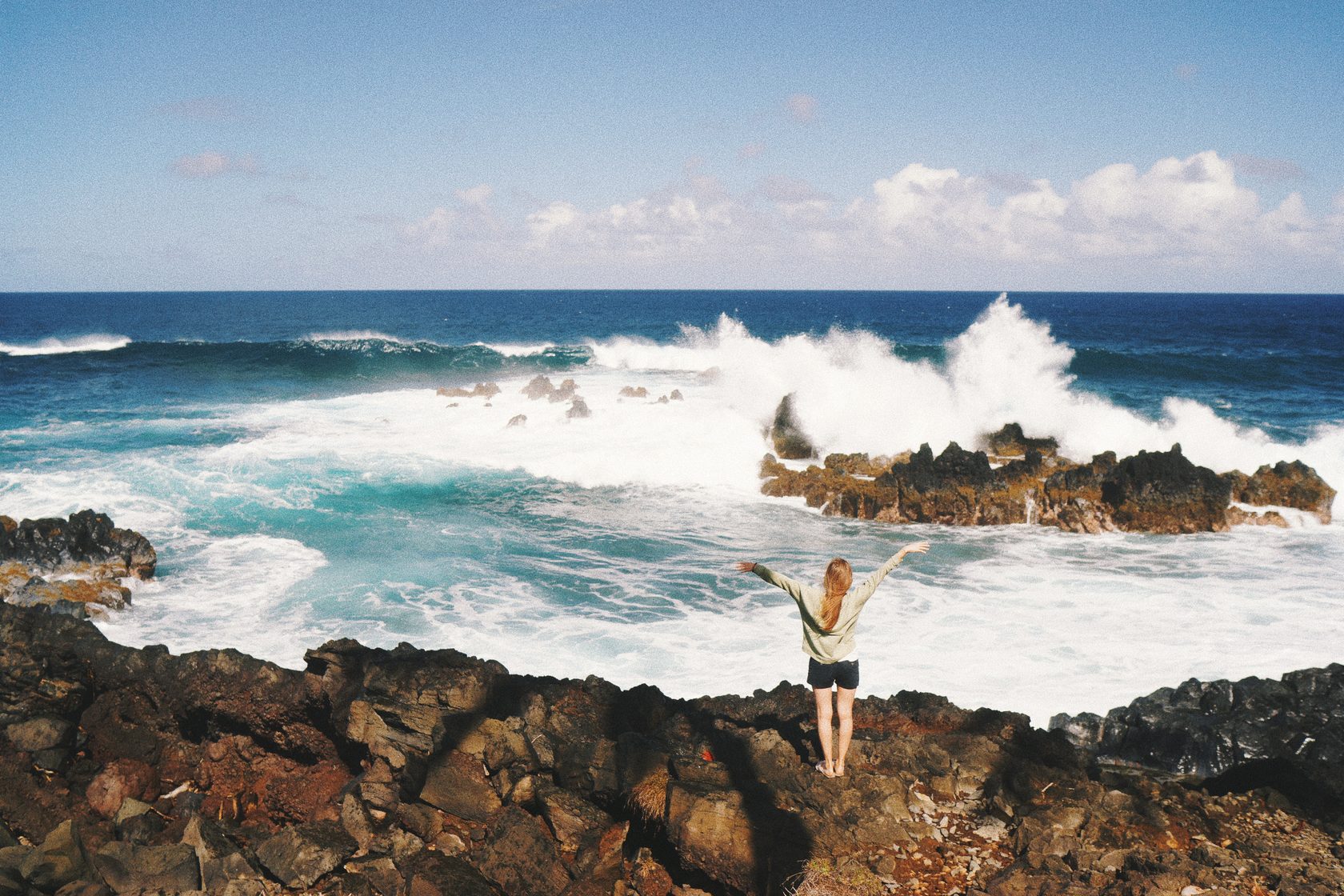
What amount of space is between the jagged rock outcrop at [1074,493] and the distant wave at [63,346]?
1879 inches

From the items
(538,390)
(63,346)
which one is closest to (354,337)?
(63,346)

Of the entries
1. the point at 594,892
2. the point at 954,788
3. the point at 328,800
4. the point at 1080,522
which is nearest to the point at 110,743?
the point at 328,800

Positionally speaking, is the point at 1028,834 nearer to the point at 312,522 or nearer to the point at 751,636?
the point at 751,636

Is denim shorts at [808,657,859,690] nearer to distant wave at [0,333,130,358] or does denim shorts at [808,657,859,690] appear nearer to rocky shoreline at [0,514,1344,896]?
rocky shoreline at [0,514,1344,896]

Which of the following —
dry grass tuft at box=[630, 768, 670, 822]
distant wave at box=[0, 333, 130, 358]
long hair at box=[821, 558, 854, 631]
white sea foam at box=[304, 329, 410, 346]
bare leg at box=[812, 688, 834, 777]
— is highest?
white sea foam at box=[304, 329, 410, 346]

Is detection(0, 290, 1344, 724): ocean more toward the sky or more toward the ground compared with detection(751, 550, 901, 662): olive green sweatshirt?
more toward the ground

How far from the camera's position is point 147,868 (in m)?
4.84

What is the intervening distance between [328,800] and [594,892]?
232 centimetres

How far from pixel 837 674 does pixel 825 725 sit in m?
0.37

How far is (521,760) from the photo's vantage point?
18.1 ft

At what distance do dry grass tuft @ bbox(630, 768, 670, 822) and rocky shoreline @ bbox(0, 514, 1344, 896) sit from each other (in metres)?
0.02

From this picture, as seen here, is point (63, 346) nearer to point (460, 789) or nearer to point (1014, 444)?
point (1014, 444)

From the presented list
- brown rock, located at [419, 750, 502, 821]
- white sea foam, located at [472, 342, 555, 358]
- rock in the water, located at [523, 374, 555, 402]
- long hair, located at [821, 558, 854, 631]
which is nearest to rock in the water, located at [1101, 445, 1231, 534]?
long hair, located at [821, 558, 854, 631]

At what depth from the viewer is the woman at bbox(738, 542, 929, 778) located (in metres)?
4.98
